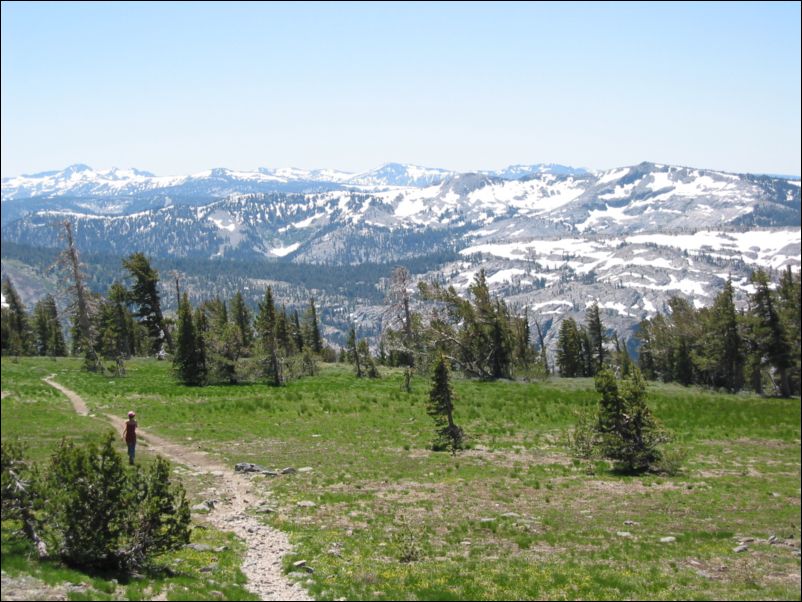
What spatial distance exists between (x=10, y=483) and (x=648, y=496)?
2439 centimetres

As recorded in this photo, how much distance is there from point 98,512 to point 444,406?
79.8ft

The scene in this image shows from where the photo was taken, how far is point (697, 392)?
222 ft

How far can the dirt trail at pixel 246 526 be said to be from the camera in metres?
15.9

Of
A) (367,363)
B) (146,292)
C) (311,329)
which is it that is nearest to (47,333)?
(311,329)

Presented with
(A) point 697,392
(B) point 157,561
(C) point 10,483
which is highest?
(C) point 10,483

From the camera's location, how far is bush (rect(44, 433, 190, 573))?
14.0 m

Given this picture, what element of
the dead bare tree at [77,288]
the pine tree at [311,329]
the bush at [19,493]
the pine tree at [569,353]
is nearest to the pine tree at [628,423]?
the bush at [19,493]

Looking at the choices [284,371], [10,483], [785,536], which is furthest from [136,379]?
[785,536]

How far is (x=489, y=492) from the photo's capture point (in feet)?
89.5

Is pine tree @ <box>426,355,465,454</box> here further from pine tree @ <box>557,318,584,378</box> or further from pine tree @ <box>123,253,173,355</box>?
pine tree @ <box>557,318,584,378</box>

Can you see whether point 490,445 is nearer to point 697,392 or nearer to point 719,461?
point 719,461

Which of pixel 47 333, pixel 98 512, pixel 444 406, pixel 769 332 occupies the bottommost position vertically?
pixel 769 332

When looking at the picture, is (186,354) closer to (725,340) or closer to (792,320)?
(725,340)

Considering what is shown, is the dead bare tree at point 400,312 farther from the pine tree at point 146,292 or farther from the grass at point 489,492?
the pine tree at point 146,292
